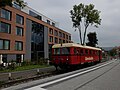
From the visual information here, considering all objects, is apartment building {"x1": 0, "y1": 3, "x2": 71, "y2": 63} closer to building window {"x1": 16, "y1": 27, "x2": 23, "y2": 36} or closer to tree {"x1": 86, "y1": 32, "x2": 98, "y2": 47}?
building window {"x1": 16, "y1": 27, "x2": 23, "y2": 36}

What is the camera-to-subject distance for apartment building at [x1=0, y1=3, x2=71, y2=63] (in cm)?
4494

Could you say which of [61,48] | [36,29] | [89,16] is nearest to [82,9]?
[89,16]

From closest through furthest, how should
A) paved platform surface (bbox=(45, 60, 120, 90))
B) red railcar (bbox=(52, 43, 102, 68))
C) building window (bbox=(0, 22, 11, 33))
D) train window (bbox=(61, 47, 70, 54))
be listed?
1. paved platform surface (bbox=(45, 60, 120, 90))
2. red railcar (bbox=(52, 43, 102, 68))
3. train window (bbox=(61, 47, 70, 54))
4. building window (bbox=(0, 22, 11, 33))

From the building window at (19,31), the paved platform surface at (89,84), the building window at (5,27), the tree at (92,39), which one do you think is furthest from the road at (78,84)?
the tree at (92,39)

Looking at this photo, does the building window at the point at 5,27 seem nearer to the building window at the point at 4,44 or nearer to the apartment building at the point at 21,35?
the apartment building at the point at 21,35

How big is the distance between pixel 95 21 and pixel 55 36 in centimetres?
2451

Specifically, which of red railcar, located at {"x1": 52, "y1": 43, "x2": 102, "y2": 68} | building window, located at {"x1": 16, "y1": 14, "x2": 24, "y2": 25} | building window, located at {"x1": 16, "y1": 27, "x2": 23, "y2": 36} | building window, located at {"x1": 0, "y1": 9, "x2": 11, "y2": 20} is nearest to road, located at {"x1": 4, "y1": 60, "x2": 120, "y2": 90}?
red railcar, located at {"x1": 52, "y1": 43, "x2": 102, "y2": 68}

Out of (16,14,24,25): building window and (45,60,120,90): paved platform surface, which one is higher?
(16,14,24,25): building window

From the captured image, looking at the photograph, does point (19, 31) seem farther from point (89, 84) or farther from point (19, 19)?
point (89, 84)

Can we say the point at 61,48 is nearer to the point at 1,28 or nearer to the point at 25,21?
the point at 1,28

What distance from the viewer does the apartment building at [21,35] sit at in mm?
44938

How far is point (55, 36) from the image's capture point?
8131 centimetres

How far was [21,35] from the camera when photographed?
51906 millimetres

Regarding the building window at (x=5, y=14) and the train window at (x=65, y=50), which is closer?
the train window at (x=65, y=50)
